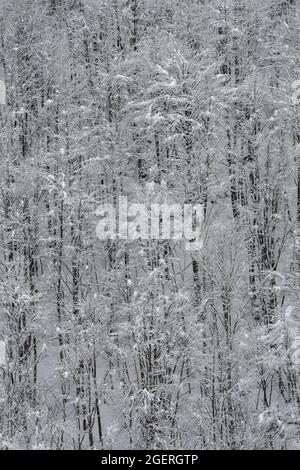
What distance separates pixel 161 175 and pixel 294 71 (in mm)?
10984

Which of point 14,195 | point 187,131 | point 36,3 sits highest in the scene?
point 36,3

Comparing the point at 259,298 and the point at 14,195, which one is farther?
the point at 14,195

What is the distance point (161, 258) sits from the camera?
23922mm

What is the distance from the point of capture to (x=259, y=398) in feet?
76.4

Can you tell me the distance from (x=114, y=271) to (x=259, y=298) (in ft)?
22.9

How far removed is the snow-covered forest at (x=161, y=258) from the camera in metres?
21.7

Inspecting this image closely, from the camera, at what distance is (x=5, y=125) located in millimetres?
30406

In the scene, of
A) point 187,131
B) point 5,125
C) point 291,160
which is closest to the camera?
point 291,160

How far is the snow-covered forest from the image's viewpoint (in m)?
21.7

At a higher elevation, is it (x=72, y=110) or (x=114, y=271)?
(x=72, y=110)
